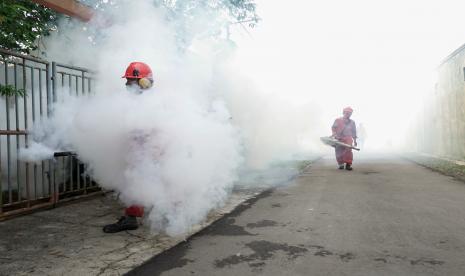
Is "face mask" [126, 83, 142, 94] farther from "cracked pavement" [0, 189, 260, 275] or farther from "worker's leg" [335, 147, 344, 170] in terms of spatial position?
"worker's leg" [335, 147, 344, 170]

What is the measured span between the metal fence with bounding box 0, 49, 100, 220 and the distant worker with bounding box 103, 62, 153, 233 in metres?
1.56

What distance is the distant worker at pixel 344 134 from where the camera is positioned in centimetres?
1206

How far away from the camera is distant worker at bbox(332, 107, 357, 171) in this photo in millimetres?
12062

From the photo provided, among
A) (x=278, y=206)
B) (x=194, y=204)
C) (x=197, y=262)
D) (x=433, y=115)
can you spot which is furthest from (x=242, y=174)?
(x=433, y=115)

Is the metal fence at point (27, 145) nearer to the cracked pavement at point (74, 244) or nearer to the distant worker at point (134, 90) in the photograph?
the cracked pavement at point (74, 244)

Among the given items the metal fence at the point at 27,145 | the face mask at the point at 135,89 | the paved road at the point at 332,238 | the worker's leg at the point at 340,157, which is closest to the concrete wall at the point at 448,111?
the worker's leg at the point at 340,157

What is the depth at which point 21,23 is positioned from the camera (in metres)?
5.78

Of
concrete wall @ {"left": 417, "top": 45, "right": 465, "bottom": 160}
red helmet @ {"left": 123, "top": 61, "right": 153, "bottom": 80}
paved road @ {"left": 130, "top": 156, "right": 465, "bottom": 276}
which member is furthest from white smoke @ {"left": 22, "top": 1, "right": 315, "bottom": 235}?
concrete wall @ {"left": 417, "top": 45, "right": 465, "bottom": 160}

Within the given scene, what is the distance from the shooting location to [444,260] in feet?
11.4

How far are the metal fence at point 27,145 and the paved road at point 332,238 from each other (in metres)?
2.71

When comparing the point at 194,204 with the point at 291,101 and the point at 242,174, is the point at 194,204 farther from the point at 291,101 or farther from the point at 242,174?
the point at 291,101

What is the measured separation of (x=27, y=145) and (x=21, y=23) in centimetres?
184

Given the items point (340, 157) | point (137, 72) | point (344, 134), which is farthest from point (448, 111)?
point (137, 72)

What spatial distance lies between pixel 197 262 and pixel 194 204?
1.42 meters
